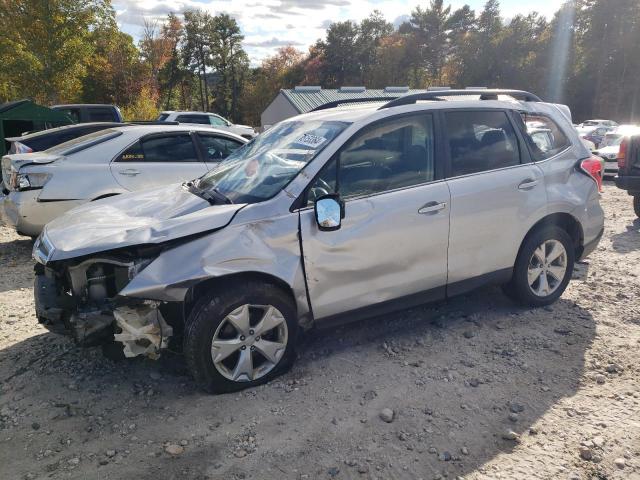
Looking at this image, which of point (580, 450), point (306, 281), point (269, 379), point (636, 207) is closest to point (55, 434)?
point (269, 379)

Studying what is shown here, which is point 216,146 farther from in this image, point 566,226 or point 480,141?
point 566,226

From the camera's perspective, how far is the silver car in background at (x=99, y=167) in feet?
20.0

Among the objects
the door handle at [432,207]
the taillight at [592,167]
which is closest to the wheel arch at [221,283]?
the door handle at [432,207]

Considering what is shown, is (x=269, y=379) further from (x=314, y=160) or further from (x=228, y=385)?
(x=314, y=160)

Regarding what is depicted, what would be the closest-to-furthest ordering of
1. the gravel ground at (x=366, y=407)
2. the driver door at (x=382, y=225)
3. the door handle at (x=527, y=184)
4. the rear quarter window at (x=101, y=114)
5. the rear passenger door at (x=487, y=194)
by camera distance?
1. the gravel ground at (x=366, y=407)
2. the driver door at (x=382, y=225)
3. the rear passenger door at (x=487, y=194)
4. the door handle at (x=527, y=184)
5. the rear quarter window at (x=101, y=114)

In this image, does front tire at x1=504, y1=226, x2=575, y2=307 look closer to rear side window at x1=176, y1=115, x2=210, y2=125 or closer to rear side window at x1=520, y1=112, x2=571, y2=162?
rear side window at x1=520, y1=112, x2=571, y2=162

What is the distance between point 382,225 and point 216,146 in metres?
4.32

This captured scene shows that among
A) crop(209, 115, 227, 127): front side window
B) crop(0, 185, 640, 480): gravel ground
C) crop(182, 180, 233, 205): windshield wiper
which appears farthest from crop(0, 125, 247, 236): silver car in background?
crop(209, 115, 227, 127): front side window

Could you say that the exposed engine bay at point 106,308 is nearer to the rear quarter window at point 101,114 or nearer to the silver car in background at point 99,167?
the silver car in background at point 99,167

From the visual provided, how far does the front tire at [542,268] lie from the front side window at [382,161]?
1.21m

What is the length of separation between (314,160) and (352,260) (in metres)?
0.72

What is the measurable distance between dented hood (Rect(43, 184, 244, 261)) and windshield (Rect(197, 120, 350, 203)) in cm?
21

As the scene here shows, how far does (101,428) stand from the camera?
3080mm

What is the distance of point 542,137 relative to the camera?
4516 mm
